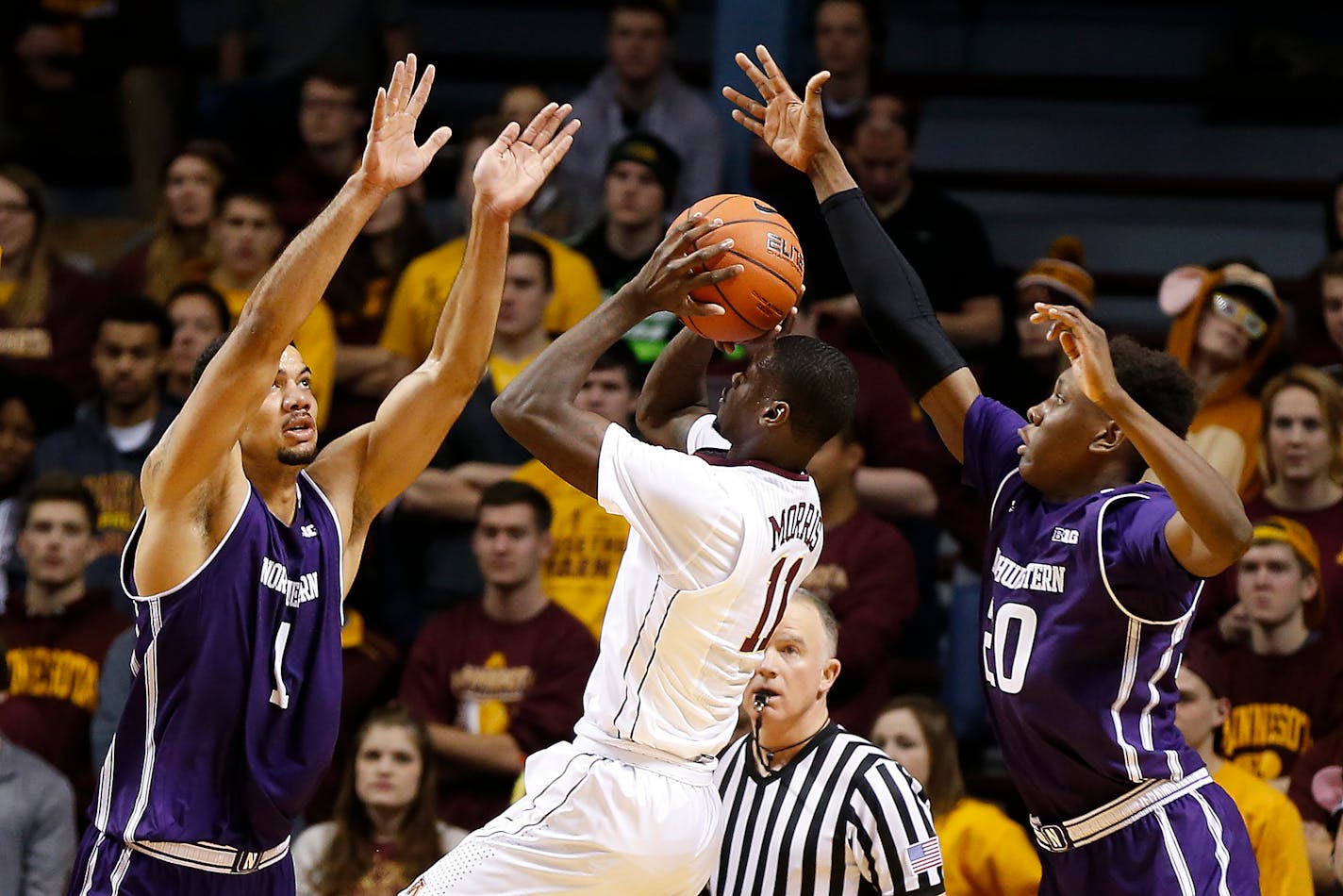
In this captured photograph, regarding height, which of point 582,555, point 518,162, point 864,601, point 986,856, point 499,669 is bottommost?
point 986,856

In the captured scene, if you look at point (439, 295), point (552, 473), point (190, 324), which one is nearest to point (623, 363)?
point (552, 473)

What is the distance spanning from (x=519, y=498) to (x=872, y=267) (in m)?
2.73

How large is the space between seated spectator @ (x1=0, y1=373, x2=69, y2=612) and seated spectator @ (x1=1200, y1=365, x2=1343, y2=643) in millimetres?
5304

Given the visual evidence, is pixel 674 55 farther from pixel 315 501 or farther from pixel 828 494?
pixel 315 501

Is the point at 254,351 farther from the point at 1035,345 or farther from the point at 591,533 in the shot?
the point at 1035,345

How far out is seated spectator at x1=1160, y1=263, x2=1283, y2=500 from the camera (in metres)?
8.14

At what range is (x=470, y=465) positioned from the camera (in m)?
8.53

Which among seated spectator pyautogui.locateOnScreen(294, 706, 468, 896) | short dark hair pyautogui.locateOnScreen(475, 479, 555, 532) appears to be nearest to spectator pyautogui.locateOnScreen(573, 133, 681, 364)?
short dark hair pyautogui.locateOnScreen(475, 479, 555, 532)

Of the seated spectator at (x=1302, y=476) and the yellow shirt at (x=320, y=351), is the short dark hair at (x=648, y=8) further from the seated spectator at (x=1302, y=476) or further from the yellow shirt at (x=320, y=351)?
the seated spectator at (x=1302, y=476)

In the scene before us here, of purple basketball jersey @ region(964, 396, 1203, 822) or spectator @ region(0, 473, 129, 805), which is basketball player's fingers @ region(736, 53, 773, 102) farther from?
spectator @ region(0, 473, 129, 805)

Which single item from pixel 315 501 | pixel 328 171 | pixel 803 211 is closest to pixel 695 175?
pixel 803 211

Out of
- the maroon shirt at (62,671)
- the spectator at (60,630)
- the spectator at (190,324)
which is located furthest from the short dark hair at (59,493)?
the spectator at (190,324)

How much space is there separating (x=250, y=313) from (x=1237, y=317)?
5.05 m

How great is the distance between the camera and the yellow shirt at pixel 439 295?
348 inches
